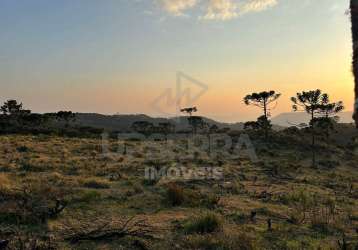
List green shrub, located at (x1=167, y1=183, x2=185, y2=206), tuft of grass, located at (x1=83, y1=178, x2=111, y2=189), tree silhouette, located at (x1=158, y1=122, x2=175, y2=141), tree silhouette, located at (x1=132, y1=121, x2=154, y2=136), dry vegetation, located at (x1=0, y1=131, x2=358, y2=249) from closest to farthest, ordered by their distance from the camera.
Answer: dry vegetation, located at (x1=0, y1=131, x2=358, y2=249), green shrub, located at (x1=167, y1=183, x2=185, y2=206), tuft of grass, located at (x1=83, y1=178, x2=111, y2=189), tree silhouette, located at (x1=158, y1=122, x2=175, y2=141), tree silhouette, located at (x1=132, y1=121, x2=154, y2=136)

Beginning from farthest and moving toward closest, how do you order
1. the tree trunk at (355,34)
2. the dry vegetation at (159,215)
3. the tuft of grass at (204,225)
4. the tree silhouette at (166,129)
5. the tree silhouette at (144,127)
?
1. the tree silhouette at (144,127)
2. the tree silhouette at (166,129)
3. the tuft of grass at (204,225)
4. the dry vegetation at (159,215)
5. the tree trunk at (355,34)

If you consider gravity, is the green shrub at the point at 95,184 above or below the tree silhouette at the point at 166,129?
below

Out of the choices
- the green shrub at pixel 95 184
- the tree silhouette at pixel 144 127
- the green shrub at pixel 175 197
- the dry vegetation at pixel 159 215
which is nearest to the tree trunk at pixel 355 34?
the dry vegetation at pixel 159 215

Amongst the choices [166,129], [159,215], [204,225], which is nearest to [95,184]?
[159,215]

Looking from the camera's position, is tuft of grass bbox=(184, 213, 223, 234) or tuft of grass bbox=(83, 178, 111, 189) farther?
tuft of grass bbox=(83, 178, 111, 189)

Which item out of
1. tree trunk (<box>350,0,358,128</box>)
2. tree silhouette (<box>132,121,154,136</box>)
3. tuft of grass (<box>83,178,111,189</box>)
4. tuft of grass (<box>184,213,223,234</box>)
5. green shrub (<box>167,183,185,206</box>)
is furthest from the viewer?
tree silhouette (<box>132,121,154,136</box>)

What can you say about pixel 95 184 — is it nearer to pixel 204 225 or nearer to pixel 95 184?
pixel 95 184

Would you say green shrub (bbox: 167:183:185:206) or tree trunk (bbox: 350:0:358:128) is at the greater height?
tree trunk (bbox: 350:0:358:128)

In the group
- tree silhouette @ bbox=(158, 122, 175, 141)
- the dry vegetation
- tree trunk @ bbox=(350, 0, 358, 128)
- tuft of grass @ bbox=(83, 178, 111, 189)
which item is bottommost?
the dry vegetation

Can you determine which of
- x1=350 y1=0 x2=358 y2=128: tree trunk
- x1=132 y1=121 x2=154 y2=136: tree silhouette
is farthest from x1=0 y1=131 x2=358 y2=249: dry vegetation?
x1=132 y1=121 x2=154 y2=136: tree silhouette

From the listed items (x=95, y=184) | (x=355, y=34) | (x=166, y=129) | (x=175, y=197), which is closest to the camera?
(x=355, y=34)

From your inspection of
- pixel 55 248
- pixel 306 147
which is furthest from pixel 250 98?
pixel 55 248

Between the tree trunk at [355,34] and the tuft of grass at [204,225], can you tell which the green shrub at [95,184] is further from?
the tree trunk at [355,34]

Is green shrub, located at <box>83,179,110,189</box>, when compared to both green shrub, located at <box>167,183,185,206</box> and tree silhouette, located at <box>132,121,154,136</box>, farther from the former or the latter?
tree silhouette, located at <box>132,121,154,136</box>
